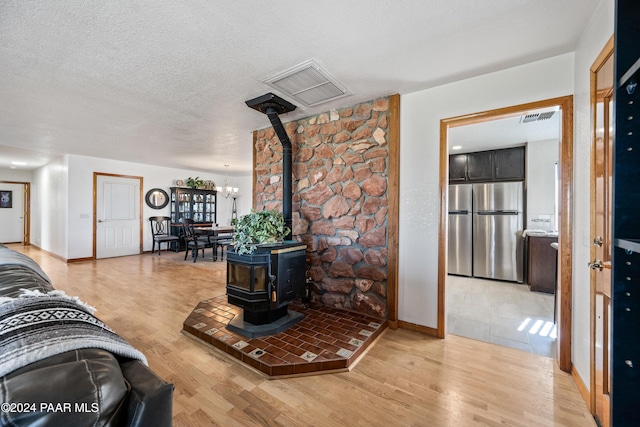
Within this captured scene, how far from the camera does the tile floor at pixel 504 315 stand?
2445 millimetres

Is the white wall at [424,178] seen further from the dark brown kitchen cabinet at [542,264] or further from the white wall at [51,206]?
the white wall at [51,206]

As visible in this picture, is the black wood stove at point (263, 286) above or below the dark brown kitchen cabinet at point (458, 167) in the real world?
below

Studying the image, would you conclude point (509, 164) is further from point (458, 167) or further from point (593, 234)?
point (593, 234)

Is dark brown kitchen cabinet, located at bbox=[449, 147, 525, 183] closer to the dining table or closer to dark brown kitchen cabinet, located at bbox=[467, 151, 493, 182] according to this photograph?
dark brown kitchen cabinet, located at bbox=[467, 151, 493, 182]

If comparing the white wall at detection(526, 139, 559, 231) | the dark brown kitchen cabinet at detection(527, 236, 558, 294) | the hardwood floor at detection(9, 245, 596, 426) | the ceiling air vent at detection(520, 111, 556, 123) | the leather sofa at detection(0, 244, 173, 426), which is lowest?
the hardwood floor at detection(9, 245, 596, 426)

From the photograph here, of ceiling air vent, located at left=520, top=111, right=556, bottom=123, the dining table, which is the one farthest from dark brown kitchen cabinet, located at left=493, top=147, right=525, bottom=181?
the dining table

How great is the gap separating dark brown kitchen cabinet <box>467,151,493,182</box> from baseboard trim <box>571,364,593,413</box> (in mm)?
3361

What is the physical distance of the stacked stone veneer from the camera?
2.79 meters

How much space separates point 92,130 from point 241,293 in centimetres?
356

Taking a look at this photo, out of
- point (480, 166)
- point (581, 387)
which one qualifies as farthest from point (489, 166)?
point (581, 387)

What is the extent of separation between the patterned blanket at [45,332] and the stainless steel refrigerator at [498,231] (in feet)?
16.5

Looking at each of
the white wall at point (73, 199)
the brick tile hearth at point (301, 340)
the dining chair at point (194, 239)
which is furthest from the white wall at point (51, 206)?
the brick tile hearth at point (301, 340)

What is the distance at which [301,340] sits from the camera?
7.50ft

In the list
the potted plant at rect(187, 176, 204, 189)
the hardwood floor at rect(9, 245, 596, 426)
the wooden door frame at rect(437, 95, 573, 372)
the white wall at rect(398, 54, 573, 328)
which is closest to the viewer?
the hardwood floor at rect(9, 245, 596, 426)
